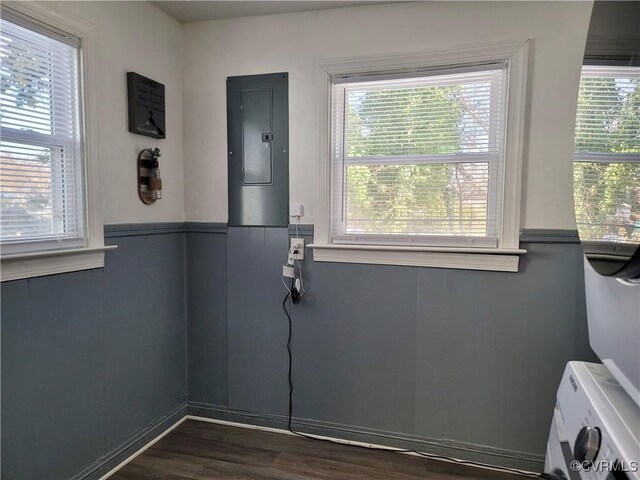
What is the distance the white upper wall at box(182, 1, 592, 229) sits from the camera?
6.42ft

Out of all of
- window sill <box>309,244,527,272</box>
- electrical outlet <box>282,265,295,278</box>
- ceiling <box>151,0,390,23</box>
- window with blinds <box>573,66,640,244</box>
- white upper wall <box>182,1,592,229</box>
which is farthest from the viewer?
electrical outlet <box>282,265,295,278</box>

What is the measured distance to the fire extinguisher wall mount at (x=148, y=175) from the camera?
222 centimetres

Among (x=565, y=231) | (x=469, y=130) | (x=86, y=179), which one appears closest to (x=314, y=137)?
(x=469, y=130)

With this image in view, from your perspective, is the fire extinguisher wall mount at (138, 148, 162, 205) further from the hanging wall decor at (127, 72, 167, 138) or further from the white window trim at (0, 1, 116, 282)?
the white window trim at (0, 1, 116, 282)

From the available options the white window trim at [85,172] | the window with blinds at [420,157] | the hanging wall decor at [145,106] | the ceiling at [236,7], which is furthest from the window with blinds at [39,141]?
the window with blinds at [420,157]

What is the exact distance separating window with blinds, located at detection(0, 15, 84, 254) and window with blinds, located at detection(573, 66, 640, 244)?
1.99 metres

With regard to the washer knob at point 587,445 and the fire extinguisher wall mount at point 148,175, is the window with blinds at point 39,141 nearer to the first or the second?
the fire extinguisher wall mount at point 148,175

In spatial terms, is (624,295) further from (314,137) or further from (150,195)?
(150,195)

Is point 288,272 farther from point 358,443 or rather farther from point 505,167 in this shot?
point 505,167

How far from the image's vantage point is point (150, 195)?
89.7 inches

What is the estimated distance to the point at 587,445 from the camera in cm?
83

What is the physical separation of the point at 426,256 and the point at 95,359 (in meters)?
1.74

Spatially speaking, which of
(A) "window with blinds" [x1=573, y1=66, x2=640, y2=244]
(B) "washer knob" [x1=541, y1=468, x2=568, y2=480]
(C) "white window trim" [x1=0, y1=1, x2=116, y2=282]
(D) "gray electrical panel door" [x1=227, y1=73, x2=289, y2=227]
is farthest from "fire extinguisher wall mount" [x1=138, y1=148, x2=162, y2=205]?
(B) "washer knob" [x1=541, y1=468, x2=568, y2=480]

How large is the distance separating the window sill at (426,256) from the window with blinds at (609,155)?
91 centimetres
